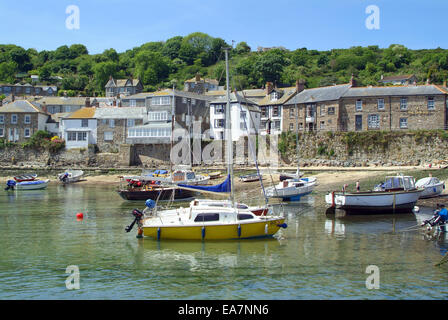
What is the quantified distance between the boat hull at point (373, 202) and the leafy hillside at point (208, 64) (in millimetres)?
61754

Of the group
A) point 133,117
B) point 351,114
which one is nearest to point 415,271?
point 351,114

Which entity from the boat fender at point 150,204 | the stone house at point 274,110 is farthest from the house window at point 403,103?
the boat fender at point 150,204

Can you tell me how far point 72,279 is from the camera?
1608cm

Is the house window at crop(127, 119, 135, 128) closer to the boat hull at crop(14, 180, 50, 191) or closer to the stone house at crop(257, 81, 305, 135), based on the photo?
the stone house at crop(257, 81, 305, 135)

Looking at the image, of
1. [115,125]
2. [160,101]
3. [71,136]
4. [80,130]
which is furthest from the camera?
[71,136]

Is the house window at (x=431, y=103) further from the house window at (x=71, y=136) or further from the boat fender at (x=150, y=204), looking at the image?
the house window at (x=71, y=136)

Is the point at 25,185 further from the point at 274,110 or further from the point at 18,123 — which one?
the point at 274,110

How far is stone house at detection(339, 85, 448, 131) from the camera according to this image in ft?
171

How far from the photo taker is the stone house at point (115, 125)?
70.1 meters

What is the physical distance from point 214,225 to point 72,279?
7.66 m

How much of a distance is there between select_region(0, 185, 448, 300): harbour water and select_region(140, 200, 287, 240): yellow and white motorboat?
455mm

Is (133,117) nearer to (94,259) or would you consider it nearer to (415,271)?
(94,259)

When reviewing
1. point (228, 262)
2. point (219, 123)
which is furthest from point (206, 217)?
point (219, 123)

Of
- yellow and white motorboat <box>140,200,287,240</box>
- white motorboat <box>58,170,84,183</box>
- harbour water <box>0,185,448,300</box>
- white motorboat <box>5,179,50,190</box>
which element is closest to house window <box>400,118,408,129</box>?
harbour water <box>0,185,448,300</box>
